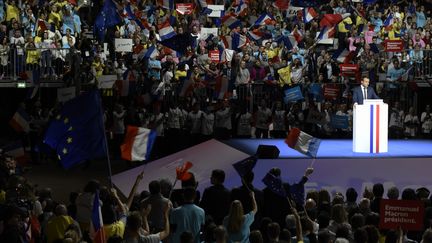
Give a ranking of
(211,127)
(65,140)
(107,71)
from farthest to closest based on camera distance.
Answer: (107,71) → (211,127) → (65,140)

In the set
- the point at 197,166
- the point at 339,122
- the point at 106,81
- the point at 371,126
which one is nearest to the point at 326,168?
the point at 371,126

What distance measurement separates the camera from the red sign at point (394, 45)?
2966cm

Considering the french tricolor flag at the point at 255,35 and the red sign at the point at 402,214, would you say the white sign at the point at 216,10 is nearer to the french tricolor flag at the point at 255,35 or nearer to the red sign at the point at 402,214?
the french tricolor flag at the point at 255,35

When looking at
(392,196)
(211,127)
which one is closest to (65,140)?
(392,196)

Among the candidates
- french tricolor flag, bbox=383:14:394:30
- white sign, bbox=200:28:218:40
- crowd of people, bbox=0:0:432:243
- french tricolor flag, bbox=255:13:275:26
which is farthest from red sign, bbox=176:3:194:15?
french tricolor flag, bbox=383:14:394:30

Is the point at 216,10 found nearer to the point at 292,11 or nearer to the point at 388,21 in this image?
the point at 292,11

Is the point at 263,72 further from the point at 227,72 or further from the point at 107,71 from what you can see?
the point at 107,71

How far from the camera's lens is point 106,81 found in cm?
2678

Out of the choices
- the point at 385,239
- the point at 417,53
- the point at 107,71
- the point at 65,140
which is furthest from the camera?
the point at 417,53

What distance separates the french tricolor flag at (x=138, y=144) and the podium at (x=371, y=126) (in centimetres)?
780

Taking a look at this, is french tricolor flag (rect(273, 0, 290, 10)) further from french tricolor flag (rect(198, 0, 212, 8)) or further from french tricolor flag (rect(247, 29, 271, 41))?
french tricolor flag (rect(198, 0, 212, 8))

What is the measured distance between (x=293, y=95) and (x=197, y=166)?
24.3ft

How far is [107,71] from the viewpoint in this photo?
28328 mm

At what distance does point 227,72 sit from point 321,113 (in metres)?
3.76
